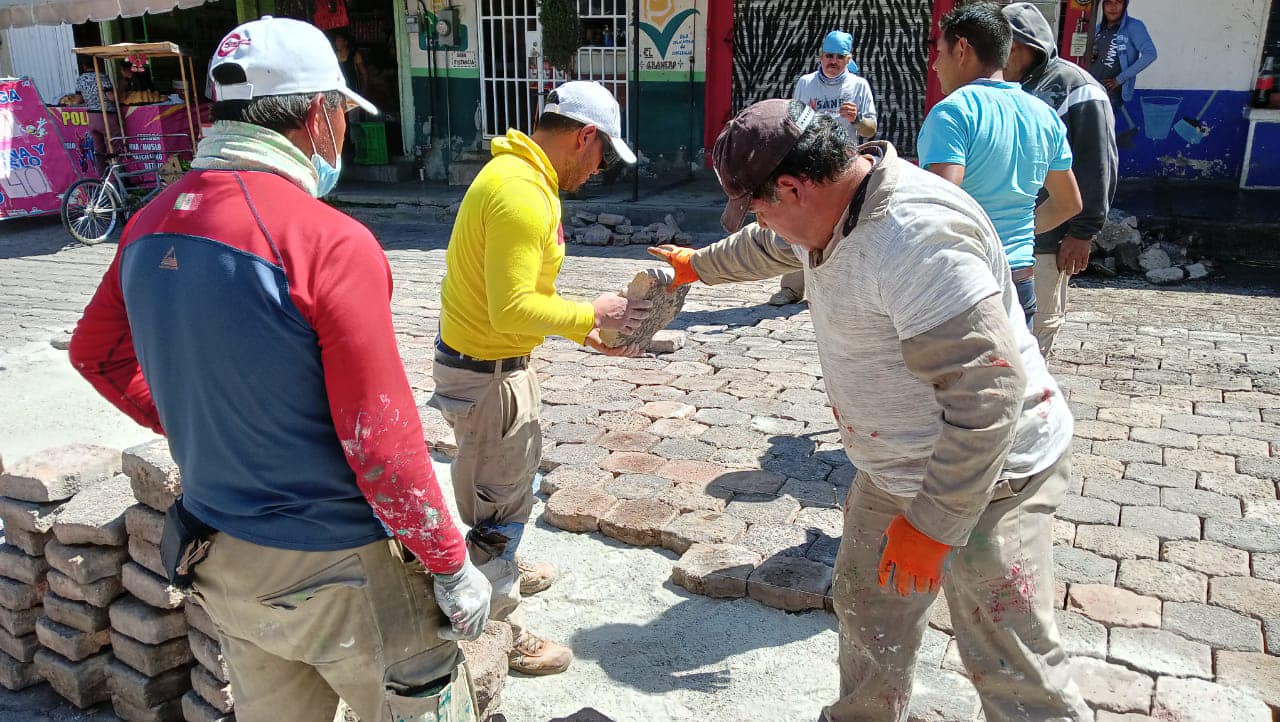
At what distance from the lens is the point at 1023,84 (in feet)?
15.1

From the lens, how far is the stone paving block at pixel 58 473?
137 inches

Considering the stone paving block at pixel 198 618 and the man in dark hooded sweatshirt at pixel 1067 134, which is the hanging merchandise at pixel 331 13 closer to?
the man in dark hooded sweatshirt at pixel 1067 134

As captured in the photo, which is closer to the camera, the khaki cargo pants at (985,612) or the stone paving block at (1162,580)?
the khaki cargo pants at (985,612)

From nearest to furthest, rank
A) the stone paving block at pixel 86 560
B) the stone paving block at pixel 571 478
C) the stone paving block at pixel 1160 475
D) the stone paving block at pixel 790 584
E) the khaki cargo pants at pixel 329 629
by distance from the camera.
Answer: the khaki cargo pants at pixel 329 629 → the stone paving block at pixel 86 560 → the stone paving block at pixel 790 584 → the stone paving block at pixel 1160 475 → the stone paving block at pixel 571 478

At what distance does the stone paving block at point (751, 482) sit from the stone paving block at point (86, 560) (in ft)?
9.13

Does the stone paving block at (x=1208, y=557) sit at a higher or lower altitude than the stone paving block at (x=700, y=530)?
higher

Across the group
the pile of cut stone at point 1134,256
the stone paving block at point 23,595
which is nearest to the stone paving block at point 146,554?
the stone paving block at point 23,595

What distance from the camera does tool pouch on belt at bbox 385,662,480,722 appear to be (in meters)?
2.15

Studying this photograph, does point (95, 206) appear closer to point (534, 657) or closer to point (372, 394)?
point (534, 657)

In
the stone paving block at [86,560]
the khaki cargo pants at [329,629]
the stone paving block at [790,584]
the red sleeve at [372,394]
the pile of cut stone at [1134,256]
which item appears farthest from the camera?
the pile of cut stone at [1134,256]

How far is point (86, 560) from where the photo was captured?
3.27 meters

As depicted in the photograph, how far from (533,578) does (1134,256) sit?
824cm

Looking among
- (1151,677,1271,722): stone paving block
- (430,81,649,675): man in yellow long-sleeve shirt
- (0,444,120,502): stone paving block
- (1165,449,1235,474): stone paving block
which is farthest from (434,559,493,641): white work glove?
(1165,449,1235,474): stone paving block

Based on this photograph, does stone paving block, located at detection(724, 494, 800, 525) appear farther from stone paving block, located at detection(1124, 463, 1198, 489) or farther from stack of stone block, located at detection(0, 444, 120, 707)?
stack of stone block, located at detection(0, 444, 120, 707)
